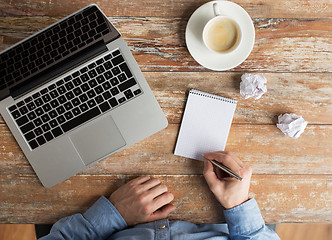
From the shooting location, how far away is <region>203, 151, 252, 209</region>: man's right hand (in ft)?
3.08

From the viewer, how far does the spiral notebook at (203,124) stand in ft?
3.14

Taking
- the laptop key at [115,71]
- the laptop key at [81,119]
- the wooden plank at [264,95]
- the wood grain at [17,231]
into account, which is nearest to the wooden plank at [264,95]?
the wooden plank at [264,95]

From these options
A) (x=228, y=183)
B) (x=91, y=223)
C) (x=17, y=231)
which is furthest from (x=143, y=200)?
(x=17, y=231)

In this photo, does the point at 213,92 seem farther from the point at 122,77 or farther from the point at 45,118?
the point at 45,118

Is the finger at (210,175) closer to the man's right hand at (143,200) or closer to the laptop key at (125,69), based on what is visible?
the man's right hand at (143,200)

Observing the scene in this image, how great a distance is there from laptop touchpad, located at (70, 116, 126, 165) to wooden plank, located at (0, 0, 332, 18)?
0.37 metres

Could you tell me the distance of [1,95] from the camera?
0.91m

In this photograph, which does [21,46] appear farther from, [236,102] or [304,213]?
[304,213]

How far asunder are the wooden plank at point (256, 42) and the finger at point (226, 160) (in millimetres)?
285

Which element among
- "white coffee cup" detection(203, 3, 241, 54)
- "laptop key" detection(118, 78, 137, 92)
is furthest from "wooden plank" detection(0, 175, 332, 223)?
"white coffee cup" detection(203, 3, 241, 54)

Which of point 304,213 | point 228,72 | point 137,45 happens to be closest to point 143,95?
point 137,45

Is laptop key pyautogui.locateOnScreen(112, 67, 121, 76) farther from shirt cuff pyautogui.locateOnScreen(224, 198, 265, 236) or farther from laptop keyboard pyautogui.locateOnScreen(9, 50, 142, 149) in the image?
shirt cuff pyautogui.locateOnScreen(224, 198, 265, 236)

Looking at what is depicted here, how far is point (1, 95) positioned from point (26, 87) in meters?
0.08

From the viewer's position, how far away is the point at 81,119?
0.92 metres
